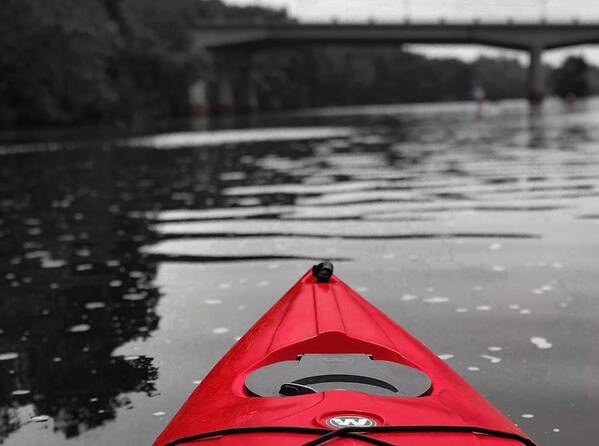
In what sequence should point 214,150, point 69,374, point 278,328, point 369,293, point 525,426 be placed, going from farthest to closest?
point 214,150 < point 369,293 < point 69,374 < point 525,426 < point 278,328

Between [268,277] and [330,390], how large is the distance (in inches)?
190

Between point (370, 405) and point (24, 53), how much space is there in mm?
53604

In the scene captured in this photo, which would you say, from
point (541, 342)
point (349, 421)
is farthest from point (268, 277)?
point (349, 421)

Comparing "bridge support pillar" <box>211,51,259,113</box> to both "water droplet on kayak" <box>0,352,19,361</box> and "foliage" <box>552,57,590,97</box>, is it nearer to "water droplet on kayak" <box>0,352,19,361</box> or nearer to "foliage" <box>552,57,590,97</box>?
"foliage" <box>552,57,590,97</box>

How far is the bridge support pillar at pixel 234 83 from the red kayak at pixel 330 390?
83411mm

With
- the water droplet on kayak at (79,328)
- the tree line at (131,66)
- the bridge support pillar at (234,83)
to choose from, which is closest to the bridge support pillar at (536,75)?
the tree line at (131,66)

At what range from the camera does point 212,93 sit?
97.7 m

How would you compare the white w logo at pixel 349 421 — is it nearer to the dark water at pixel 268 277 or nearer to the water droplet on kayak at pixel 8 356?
the dark water at pixel 268 277

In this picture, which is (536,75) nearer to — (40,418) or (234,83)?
(234,83)

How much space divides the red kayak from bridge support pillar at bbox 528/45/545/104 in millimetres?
81385

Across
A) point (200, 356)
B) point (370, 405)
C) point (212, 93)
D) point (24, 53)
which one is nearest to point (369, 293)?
point (200, 356)

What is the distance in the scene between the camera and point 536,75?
3255 inches

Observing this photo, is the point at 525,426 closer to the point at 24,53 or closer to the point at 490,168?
the point at 490,168

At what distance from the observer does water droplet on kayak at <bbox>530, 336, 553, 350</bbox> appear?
576 cm
